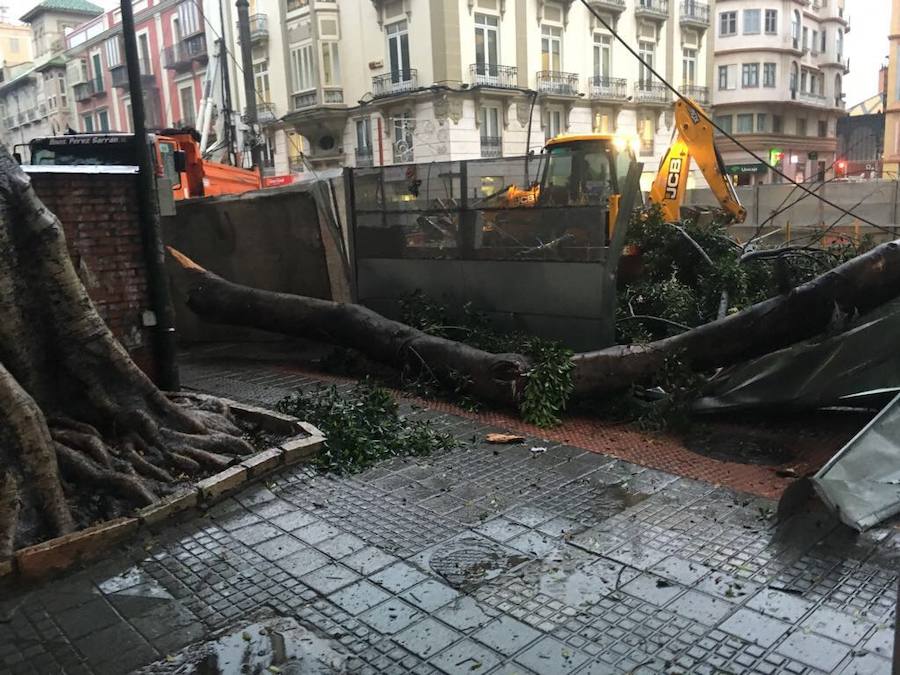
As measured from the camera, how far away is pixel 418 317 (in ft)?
31.1

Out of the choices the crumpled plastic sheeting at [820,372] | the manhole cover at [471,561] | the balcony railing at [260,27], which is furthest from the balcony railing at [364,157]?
the manhole cover at [471,561]

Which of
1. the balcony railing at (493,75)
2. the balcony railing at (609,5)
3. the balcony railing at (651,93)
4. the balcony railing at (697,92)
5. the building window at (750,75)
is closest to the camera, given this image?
the balcony railing at (493,75)

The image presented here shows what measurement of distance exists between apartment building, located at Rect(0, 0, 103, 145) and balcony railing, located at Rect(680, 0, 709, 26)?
135 ft

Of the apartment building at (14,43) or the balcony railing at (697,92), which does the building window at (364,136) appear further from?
the apartment building at (14,43)

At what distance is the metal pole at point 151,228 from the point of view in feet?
22.3

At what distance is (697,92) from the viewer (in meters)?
42.3

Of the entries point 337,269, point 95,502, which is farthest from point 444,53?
point 95,502

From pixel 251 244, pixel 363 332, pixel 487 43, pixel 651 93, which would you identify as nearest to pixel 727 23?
pixel 651 93

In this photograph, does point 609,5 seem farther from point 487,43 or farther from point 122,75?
point 122,75

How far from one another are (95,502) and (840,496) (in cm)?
486

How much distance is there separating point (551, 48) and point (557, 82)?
167cm

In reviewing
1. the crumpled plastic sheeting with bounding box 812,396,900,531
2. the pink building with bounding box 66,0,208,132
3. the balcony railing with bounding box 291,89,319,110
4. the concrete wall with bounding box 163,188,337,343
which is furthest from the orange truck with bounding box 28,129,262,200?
the pink building with bounding box 66,0,208,132

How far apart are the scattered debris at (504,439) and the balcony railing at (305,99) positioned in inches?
1205

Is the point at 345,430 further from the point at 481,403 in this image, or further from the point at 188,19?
the point at 188,19
